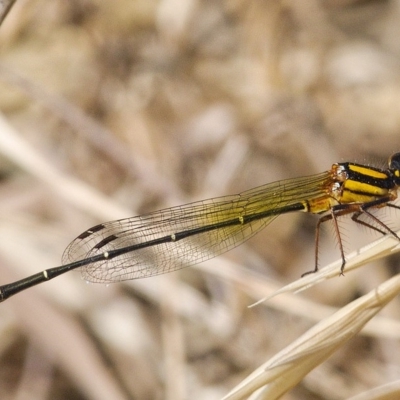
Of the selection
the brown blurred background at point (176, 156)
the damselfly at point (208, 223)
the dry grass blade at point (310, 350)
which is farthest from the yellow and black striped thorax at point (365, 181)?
the dry grass blade at point (310, 350)

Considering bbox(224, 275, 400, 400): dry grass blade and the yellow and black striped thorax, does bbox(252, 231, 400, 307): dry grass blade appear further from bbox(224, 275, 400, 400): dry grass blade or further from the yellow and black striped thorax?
the yellow and black striped thorax

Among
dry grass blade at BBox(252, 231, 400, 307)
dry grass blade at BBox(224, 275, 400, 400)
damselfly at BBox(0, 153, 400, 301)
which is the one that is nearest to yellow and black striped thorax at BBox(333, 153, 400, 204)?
damselfly at BBox(0, 153, 400, 301)

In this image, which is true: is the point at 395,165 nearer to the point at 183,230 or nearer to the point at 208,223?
the point at 208,223

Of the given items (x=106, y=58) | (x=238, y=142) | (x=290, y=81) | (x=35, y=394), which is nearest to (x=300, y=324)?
(x=238, y=142)

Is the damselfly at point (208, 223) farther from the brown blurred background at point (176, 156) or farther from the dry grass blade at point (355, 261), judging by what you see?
the dry grass blade at point (355, 261)

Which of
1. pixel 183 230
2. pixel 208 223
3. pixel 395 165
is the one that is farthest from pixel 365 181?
pixel 183 230

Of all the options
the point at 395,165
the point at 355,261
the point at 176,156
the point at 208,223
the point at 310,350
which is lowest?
the point at 310,350
